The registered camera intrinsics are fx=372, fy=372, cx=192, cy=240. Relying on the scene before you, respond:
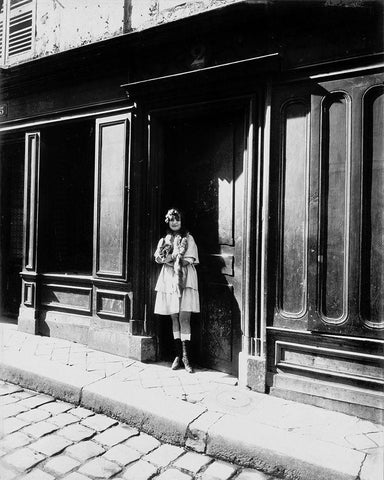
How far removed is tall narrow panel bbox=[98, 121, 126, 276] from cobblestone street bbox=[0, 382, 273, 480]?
2.16m

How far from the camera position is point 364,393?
3.61 m

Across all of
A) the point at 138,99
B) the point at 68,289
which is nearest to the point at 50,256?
the point at 68,289

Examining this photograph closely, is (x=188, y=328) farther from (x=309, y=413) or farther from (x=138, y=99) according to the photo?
(x=138, y=99)

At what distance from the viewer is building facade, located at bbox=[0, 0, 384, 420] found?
372cm

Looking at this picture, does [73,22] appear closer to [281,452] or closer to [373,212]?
[373,212]

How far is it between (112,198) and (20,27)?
3.99 m

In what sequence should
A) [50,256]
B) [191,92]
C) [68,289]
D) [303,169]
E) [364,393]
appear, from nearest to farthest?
1. [364,393]
2. [303,169]
3. [191,92]
4. [68,289]
5. [50,256]

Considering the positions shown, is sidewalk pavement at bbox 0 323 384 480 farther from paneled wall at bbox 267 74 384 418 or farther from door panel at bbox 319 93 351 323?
door panel at bbox 319 93 351 323

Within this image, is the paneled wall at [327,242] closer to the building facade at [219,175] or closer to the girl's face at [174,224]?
the building facade at [219,175]

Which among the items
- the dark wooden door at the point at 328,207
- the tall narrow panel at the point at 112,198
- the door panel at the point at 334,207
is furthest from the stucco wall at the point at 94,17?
the door panel at the point at 334,207

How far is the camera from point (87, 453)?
3084mm

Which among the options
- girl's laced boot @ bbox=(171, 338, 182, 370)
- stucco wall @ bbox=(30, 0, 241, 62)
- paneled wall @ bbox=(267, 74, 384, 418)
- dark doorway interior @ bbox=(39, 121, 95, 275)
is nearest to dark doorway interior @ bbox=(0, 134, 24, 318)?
dark doorway interior @ bbox=(39, 121, 95, 275)

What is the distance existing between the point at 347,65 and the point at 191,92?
1.86 m

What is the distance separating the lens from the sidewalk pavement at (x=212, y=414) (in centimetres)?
287
